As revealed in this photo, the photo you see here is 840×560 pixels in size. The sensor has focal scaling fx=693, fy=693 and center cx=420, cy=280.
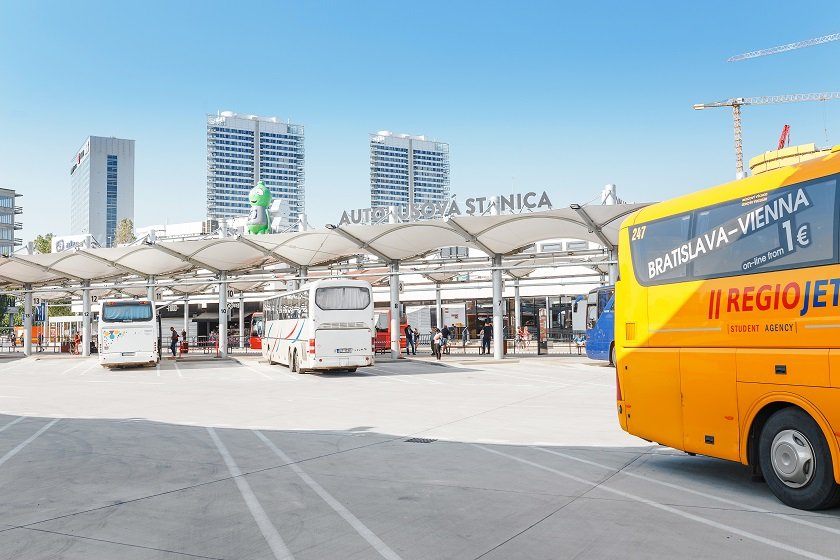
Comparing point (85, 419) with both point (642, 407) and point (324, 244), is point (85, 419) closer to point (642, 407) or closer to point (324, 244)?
point (642, 407)

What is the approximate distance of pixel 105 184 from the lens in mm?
181375

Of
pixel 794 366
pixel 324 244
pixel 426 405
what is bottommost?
pixel 426 405

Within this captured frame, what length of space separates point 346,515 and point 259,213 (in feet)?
204

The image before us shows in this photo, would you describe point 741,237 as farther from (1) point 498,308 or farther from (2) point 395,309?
(2) point 395,309

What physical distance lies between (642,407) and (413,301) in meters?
46.8

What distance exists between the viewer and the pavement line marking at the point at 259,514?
5.11 m

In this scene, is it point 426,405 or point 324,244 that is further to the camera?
point 324,244

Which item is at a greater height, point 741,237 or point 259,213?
point 259,213

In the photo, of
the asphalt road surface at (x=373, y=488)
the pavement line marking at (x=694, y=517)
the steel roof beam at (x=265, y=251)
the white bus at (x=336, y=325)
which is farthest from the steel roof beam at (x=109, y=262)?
the pavement line marking at (x=694, y=517)

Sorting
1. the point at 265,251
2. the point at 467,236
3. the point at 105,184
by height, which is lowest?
the point at 265,251

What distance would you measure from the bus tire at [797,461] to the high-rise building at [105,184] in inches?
7395

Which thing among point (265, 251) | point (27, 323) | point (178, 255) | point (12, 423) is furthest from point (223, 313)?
point (12, 423)

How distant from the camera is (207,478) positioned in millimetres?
7629

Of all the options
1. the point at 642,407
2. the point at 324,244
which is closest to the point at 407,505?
the point at 642,407
